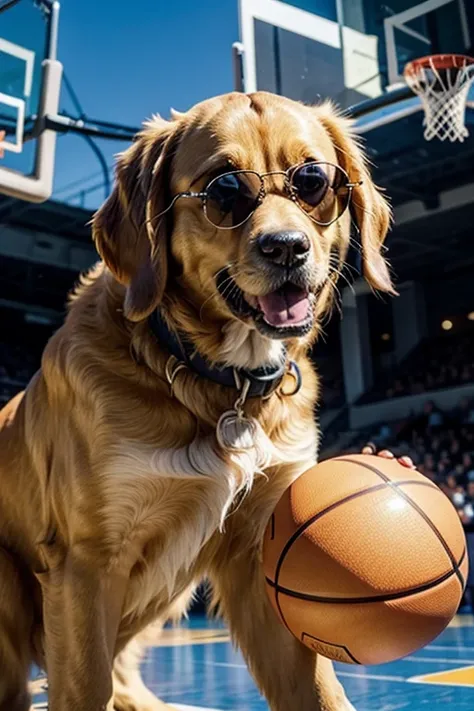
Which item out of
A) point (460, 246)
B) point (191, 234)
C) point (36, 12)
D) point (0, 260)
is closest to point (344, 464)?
point (191, 234)

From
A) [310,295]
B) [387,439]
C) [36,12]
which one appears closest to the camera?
[310,295]

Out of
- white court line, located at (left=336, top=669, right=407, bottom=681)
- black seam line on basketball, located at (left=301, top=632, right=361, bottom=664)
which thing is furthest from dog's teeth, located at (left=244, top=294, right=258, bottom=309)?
white court line, located at (left=336, top=669, right=407, bottom=681)

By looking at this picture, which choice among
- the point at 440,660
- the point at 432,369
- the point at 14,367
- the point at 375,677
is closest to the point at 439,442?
the point at 432,369

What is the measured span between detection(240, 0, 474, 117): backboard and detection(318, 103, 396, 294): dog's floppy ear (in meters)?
6.85

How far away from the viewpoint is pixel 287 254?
1839mm

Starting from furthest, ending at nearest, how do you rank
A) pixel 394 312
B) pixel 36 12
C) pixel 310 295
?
pixel 394 312, pixel 36 12, pixel 310 295

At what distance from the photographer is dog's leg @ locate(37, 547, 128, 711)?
182 cm

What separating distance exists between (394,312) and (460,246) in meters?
3.72

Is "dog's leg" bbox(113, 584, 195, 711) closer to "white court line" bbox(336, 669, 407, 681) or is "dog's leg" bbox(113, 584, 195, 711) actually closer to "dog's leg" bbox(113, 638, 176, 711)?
"dog's leg" bbox(113, 638, 176, 711)

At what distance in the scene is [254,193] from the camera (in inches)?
76.8

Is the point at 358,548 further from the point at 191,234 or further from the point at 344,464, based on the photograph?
the point at 191,234

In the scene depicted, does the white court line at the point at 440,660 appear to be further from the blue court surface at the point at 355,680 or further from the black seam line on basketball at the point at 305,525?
the black seam line on basketball at the point at 305,525

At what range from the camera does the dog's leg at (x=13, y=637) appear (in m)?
2.15

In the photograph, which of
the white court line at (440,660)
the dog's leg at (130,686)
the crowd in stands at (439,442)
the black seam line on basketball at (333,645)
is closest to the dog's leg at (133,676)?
the dog's leg at (130,686)
